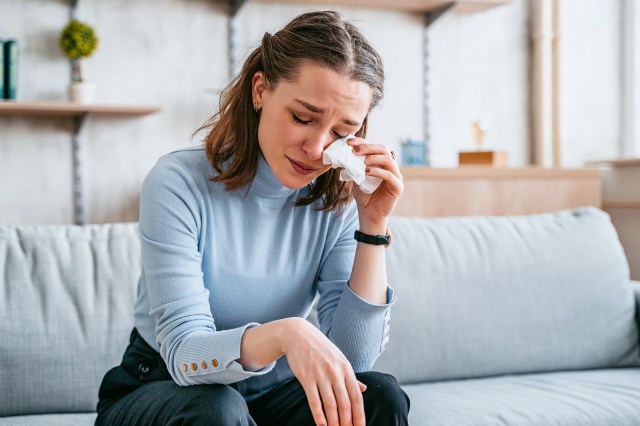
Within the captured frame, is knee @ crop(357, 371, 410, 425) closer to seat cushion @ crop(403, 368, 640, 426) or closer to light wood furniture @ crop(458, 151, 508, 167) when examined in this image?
seat cushion @ crop(403, 368, 640, 426)

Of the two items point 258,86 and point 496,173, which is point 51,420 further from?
point 496,173

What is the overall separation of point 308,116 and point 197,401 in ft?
1.54

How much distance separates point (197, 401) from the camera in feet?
3.44

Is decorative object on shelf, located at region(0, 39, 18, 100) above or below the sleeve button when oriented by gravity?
above

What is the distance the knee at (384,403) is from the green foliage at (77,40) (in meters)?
2.02

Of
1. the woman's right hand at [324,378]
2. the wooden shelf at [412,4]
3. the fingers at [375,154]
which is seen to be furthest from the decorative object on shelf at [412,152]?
the woman's right hand at [324,378]

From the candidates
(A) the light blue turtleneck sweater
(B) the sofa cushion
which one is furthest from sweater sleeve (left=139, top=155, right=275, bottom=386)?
(B) the sofa cushion

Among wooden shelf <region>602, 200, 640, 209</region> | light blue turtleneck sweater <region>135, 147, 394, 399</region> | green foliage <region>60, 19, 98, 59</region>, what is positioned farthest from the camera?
wooden shelf <region>602, 200, 640, 209</region>

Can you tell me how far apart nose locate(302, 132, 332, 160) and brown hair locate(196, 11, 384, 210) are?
4.1 inches

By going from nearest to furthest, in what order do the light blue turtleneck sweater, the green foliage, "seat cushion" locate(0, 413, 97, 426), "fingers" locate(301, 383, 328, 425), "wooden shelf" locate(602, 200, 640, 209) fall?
"fingers" locate(301, 383, 328, 425)
the light blue turtleneck sweater
"seat cushion" locate(0, 413, 97, 426)
the green foliage
"wooden shelf" locate(602, 200, 640, 209)

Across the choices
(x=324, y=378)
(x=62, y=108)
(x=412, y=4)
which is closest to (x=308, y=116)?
(x=324, y=378)

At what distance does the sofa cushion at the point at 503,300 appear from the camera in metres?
1.86

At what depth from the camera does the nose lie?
3.93ft

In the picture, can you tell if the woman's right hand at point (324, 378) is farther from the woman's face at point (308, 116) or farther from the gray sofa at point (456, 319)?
the gray sofa at point (456, 319)
